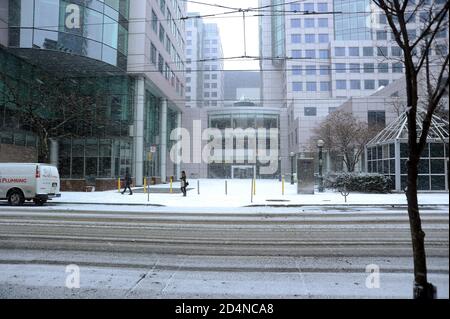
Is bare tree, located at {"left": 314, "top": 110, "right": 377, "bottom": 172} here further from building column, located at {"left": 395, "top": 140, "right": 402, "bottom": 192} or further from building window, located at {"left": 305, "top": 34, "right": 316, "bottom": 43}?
building window, located at {"left": 305, "top": 34, "right": 316, "bottom": 43}

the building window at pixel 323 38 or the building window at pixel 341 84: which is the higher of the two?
the building window at pixel 323 38

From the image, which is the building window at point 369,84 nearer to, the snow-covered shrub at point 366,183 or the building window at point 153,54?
the building window at point 153,54

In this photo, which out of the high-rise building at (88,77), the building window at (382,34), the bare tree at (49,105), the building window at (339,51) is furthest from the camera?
the building window at (339,51)

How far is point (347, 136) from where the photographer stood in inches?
1309

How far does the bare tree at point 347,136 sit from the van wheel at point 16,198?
2570cm

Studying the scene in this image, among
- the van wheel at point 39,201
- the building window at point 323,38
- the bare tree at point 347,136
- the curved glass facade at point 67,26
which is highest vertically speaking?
the building window at point 323,38

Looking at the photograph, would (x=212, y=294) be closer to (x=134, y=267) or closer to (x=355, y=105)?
(x=134, y=267)

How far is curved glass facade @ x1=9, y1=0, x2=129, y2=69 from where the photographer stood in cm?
2478

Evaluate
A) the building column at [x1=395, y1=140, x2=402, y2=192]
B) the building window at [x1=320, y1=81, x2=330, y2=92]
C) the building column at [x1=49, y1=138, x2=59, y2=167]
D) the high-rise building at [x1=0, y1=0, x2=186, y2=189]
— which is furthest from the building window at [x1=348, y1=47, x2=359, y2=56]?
the building column at [x1=49, y1=138, x2=59, y2=167]

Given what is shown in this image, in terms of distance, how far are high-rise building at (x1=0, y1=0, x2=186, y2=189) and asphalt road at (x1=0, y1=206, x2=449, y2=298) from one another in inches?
569

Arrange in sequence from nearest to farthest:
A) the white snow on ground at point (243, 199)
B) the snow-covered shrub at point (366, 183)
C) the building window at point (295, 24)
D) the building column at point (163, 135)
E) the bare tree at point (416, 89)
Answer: the bare tree at point (416, 89) < the white snow on ground at point (243, 199) < the snow-covered shrub at point (366, 183) < the building column at point (163, 135) < the building window at point (295, 24)

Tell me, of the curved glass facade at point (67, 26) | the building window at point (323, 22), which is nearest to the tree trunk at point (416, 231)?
the curved glass facade at point (67, 26)

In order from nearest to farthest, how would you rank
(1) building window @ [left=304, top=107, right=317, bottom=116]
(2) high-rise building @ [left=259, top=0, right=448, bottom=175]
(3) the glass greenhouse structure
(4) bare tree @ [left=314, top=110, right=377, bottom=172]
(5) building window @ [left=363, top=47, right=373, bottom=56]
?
1. (3) the glass greenhouse structure
2. (4) bare tree @ [left=314, top=110, right=377, bottom=172]
3. (1) building window @ [left=304, top=107, right=317, bottom=116]
4. (2) high-rise building @ [left=259, top=0, right=448, bottom=175]
5. (5) building window @ [left=363, top=47, right=373, bottom=56]

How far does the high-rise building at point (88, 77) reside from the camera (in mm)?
25172
